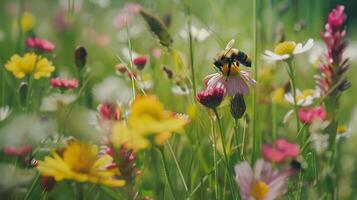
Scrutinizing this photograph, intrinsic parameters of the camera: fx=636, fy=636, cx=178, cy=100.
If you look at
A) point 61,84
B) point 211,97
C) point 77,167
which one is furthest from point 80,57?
point 77,167

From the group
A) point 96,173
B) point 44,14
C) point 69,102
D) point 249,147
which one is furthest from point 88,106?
point 44,14

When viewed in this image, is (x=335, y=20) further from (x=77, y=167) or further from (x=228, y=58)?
(x=77, y=167)

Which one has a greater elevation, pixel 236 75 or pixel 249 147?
pixel 236 75

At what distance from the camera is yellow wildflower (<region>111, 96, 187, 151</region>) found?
2.23ft

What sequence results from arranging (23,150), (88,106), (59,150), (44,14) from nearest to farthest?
(59,150), (23,150), (88,106), (44,14)

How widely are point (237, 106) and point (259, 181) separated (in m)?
0.21

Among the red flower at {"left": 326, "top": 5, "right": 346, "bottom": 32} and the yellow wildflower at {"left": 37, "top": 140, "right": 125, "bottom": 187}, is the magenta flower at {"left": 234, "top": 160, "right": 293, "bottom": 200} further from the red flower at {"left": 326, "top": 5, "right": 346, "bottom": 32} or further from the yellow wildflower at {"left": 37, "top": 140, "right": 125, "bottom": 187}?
the red flower at {"left": 326, "top": 5, "right": 346, "bottom": 32}

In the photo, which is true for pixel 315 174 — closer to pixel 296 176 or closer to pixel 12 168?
pixel 296 176

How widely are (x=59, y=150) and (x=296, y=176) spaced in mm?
382

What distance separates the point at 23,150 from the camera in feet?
3.14

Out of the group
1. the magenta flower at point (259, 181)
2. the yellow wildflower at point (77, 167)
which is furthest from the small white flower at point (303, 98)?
the yellow wildflower at point (77, 167)

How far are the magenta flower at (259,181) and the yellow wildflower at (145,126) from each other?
0.36ft

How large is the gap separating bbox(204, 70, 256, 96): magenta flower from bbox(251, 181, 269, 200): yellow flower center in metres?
0.20

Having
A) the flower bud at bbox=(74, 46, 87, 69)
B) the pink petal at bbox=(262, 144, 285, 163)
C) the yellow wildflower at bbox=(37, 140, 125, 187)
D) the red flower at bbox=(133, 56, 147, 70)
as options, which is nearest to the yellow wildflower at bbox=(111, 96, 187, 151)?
the yellow wildflower at bbox=(37, 140, 125, 187)
